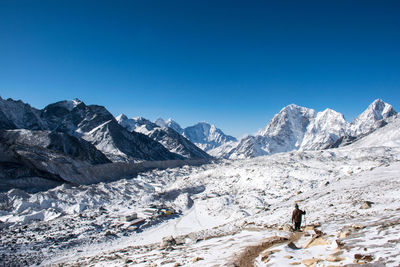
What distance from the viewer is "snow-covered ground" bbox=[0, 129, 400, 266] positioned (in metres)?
9.10

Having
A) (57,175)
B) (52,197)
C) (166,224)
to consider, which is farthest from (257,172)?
(57,175)

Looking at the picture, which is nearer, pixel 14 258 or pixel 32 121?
pixel 14 258

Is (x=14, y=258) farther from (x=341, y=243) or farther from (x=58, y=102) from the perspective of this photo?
(x=58, y=102)

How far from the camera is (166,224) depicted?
3053 cm

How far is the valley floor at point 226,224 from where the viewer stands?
895 centimetres

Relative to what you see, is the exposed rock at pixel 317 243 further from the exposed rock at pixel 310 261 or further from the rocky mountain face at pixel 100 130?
the rocky mountain face at pixel 100 130

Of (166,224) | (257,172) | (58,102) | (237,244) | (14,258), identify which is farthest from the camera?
(58,102)

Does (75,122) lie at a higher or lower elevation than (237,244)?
higher

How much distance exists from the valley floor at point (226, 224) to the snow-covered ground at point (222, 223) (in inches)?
2.6

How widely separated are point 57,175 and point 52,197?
24749mm

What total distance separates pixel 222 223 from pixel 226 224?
636cm

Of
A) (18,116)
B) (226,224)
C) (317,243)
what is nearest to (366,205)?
(317,243)

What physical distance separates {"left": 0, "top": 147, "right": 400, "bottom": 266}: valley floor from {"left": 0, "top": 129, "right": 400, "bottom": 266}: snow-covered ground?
66mm

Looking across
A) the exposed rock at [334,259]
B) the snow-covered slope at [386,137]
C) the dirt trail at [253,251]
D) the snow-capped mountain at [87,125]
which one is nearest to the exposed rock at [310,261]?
the exposed rock at [334,259]
